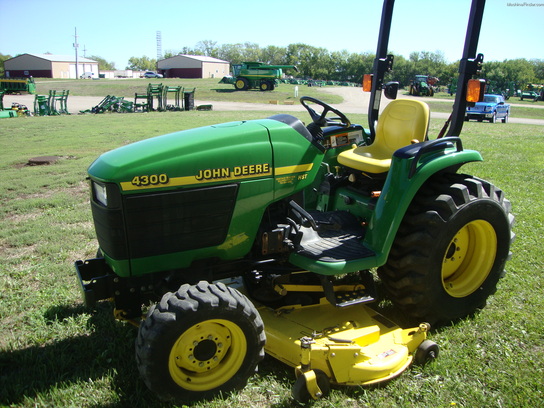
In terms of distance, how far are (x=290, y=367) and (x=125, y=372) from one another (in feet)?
3.44

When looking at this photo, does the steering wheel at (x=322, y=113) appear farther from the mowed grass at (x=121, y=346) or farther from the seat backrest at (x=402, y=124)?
the mowed grass at (x=121, y=346)

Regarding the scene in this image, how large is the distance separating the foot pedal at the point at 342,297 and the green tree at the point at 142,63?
149 m

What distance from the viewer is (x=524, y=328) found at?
3.44 meters

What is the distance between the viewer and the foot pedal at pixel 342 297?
3133 millimetres

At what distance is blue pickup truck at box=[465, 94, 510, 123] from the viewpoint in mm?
20906

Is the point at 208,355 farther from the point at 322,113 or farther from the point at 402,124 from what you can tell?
the point at 402,124

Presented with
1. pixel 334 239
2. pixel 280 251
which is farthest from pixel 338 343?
pixel 334 239

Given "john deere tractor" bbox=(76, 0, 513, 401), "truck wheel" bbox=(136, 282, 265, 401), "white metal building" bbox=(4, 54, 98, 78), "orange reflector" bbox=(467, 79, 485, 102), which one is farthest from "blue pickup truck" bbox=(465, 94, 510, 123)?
"white metal building" bbox=(4, 54, 98, 78)

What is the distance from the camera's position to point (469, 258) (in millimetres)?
3725

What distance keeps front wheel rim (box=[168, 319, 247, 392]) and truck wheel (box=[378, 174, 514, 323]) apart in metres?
1.29

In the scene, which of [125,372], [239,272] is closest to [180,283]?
[239,272]

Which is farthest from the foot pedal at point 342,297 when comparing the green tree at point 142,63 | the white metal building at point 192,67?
the green tree at point 142,63

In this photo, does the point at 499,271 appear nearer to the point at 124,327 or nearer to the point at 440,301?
the point at 440,301

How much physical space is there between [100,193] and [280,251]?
1219 millimetres
